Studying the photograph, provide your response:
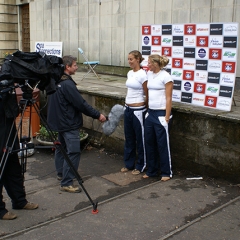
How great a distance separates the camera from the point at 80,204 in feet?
16.4

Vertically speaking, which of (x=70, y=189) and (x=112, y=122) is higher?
(x=112, y=122)

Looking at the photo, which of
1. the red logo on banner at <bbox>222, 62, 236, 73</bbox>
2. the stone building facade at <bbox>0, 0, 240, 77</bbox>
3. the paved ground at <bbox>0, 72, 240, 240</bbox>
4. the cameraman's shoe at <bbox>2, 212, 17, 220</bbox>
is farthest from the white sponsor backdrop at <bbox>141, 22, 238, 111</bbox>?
the cameraman's shoe at <bbox>2, 212, 17, 220</bbox>

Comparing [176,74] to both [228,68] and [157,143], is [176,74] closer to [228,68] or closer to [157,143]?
[228,68]

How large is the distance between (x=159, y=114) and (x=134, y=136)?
2.57 ft

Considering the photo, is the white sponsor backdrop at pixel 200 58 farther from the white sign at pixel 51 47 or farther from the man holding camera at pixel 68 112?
the white sign at pixel 51 47

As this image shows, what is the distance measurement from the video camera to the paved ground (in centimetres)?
161

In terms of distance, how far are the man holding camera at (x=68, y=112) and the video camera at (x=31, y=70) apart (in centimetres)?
81

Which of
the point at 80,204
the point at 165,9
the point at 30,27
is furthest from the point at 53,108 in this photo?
the point at 30,27

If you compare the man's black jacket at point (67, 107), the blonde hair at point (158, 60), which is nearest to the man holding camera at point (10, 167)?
the man's black jacket at point (67, 107)

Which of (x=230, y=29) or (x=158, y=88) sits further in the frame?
(x=230, y=29)

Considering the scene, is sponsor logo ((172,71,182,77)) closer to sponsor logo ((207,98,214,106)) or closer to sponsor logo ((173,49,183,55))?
sponsor logo ((173,49,183,55))

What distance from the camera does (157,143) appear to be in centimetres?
581

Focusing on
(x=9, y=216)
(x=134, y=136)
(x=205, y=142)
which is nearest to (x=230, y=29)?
(x=205, y=142)

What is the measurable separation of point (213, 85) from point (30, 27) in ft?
38.0
